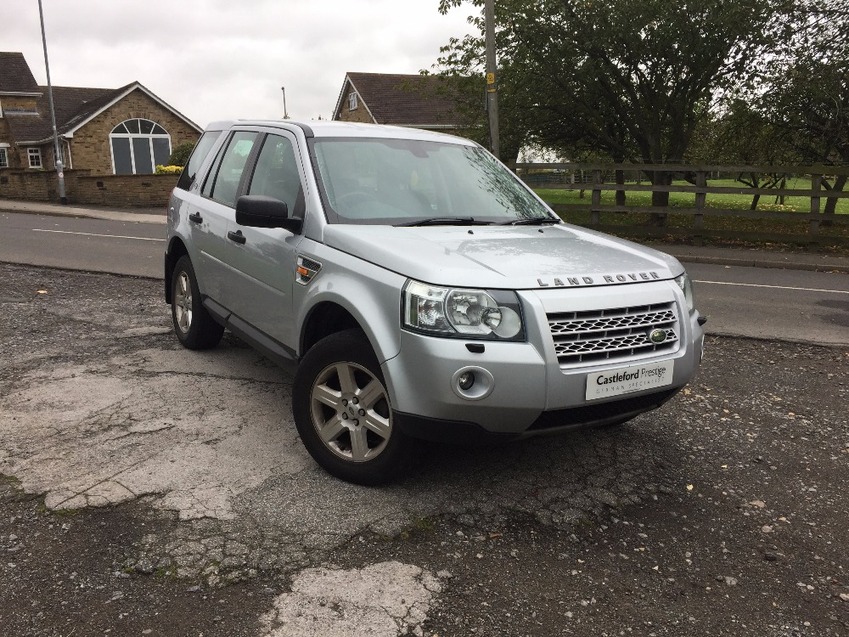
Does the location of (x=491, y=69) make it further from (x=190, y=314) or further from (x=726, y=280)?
(x=190, y=314)

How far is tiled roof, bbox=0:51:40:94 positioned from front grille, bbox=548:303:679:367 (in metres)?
48.6

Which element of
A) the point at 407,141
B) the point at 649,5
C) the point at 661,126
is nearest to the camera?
the point at 407,141

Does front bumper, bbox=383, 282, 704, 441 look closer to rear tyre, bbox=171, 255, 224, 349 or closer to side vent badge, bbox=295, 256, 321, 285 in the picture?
side vent badge, bbox=295, 256, 321, 285

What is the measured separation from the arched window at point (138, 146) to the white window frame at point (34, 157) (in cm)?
576

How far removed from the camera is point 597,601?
2.82 m

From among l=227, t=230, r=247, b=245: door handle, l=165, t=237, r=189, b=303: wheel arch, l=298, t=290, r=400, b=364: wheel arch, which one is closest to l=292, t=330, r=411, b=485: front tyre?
l=298, t=290, r=400, b=364: wheel arch

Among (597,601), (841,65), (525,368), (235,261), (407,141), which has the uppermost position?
(841,65)

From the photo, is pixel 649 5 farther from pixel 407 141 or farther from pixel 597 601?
pixel 597 601

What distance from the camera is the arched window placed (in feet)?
133

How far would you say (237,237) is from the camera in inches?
186

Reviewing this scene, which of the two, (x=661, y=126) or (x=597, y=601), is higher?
(x=661, y=126)

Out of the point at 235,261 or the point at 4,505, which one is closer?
the point at 4,505

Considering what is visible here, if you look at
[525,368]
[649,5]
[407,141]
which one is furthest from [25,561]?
[649,5]

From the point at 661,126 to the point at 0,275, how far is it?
1530 cm
